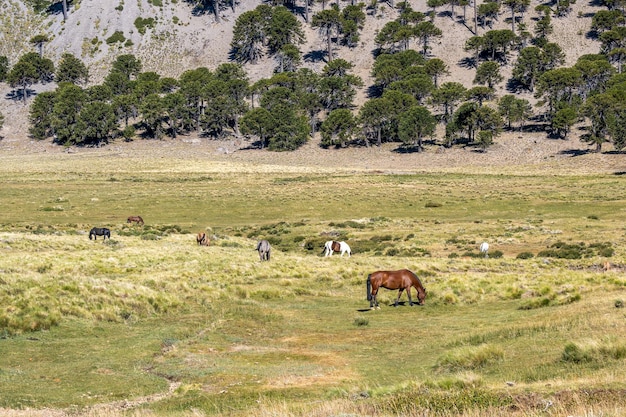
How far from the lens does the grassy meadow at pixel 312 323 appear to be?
503 inches

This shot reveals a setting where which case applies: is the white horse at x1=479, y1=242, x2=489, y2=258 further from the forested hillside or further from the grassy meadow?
the forested hillside

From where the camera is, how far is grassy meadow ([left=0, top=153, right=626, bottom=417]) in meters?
12.8

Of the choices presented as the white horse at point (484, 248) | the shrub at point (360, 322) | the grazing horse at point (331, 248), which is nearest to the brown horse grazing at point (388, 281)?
the shrub at point (360, 322)

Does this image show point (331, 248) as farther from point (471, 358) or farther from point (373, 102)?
point (373, 102)

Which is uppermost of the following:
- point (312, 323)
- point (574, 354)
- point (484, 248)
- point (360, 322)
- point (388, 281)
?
point (574, 354)

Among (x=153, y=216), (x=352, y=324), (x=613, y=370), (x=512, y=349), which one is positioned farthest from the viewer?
(x=153, y=216)

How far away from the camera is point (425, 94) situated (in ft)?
559

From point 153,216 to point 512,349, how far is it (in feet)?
201

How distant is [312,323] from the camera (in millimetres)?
23516

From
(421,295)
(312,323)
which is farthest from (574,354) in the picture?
(421,295)

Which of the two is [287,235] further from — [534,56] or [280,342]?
[534,56]

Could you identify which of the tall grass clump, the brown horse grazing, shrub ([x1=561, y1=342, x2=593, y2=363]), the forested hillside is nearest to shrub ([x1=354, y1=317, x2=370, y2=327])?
the brown horse grazing

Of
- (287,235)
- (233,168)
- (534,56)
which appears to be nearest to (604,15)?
(534,56)

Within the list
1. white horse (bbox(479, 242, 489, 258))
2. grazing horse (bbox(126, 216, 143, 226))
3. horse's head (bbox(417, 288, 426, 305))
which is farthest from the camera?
grazing horse (bbox(126, 216, 143, 226))
